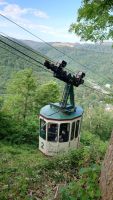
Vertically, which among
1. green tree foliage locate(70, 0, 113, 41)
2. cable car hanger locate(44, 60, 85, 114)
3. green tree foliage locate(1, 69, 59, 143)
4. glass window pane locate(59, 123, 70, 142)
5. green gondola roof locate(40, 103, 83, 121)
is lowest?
green tree foliage locate(1, 69, 59, 143)

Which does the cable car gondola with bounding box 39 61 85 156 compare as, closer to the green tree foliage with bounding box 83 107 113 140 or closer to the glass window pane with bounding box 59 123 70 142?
the glass window pane with bounding box 59 123 70 142

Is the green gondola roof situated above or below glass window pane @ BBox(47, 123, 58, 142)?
above

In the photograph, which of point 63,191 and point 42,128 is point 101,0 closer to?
point 63,191

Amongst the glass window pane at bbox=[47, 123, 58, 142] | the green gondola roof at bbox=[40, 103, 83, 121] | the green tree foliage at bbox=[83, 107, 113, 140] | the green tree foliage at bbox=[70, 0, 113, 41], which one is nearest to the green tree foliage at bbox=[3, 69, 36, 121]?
the green gondola roof at bbox=[40, 103, 83, 121]

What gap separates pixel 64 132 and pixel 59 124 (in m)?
0.59

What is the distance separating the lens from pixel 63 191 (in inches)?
152

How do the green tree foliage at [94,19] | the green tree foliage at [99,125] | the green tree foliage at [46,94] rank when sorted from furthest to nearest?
the green tree foliage at [99,125] → the green tree foliage at [46,94] → the green tree foliage at [94,19]

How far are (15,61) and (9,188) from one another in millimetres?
106959

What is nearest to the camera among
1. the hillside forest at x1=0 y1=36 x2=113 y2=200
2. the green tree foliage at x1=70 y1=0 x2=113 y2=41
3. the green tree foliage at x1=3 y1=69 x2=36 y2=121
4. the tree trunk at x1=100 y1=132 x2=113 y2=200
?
the tree trunk at x1=100 y1=132 x2=113 y2=200

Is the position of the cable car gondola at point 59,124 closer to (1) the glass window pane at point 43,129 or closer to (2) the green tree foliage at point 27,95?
(1) the glass window pane at point 43,129

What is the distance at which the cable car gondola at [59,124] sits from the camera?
45.3ft

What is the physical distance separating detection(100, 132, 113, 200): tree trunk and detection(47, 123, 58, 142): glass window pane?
Result: 32.9ft

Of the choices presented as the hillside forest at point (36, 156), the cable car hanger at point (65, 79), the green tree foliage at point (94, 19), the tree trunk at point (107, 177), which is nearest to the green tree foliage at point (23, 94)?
the hillside forest at point (36, 156)

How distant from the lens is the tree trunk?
3.55 meters
